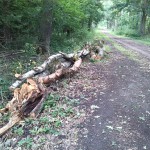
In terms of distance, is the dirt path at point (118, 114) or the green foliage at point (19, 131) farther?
the green foliage at point (19, 131)

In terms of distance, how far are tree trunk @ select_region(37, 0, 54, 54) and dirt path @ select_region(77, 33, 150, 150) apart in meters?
3.85

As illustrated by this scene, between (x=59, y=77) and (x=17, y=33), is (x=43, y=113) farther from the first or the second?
(x=17, y=33)

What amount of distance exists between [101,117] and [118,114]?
0.44 meters

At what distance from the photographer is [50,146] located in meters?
4.14

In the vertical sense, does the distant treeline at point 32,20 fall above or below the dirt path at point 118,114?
above

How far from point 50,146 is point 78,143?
1.65 feet

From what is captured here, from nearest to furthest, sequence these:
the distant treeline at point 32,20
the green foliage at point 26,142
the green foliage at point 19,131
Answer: the green foliage at point 26,142 → the green foliage at point 19,131 → the distant treeline at point 32,20

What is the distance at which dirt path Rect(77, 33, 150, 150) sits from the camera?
4223 mm

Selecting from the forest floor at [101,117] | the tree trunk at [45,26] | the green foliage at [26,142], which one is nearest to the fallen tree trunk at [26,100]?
the forest floor at [101,117]

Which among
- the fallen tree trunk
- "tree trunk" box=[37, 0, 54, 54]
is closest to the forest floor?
the fallen tree trunk

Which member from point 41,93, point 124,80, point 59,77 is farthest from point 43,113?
point 124,80

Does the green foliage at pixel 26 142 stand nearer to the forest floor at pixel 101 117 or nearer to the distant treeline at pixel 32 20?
the forest floor at pixel 101 117

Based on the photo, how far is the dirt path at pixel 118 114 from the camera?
4.22 metres

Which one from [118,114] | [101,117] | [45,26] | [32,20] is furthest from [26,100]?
[45,26]
